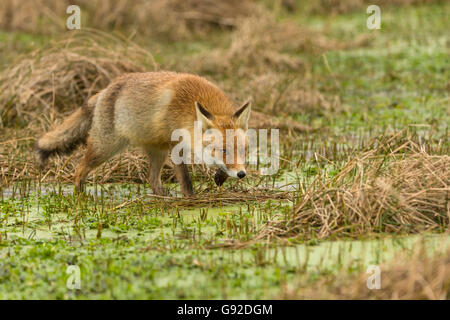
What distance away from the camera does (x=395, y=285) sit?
192 inches

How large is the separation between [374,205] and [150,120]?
278 centimetres

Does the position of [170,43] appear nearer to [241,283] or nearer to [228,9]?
[228,9]

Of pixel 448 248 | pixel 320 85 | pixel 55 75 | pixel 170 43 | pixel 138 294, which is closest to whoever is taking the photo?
pixel 138 294

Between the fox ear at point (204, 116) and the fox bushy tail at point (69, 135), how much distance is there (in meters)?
2.00

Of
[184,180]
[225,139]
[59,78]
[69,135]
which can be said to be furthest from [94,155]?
[59,78]

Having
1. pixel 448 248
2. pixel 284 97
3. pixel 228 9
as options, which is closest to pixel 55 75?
pixel 284 97

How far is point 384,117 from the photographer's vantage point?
11.7 metres

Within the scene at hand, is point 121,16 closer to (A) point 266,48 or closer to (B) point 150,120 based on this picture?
(A) point 266,48

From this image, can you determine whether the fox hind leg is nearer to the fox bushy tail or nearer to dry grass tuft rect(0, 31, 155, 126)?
the fox bushy tail

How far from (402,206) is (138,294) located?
8.65 feet

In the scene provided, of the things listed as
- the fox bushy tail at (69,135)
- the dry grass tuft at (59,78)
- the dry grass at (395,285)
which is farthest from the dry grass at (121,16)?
the dry grass at (395,285)

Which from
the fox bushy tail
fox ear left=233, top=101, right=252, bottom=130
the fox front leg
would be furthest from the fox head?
the fox bushy tail

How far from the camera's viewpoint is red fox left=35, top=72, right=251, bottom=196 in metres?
7.19

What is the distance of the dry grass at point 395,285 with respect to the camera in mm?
4770
